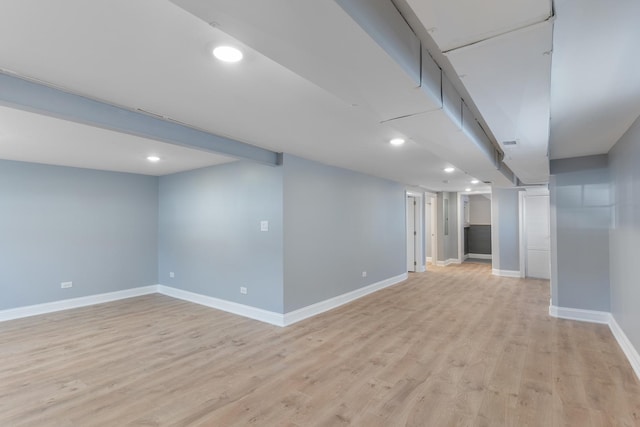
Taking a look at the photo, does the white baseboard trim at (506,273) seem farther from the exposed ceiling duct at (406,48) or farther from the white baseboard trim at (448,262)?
the exposed ceiling duct at (406,48)

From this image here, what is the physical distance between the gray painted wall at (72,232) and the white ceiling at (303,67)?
5.58ft

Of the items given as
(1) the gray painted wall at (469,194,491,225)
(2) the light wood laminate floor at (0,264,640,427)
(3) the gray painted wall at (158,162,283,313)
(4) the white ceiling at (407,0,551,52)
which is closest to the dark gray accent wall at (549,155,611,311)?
(2) the light wood laminate floor at (0,264,640,427)

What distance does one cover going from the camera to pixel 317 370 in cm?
289

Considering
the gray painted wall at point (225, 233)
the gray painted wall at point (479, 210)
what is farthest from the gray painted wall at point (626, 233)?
the gray painted wall at point (479, 210)

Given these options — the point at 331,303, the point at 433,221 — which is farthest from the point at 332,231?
the point at 433,221

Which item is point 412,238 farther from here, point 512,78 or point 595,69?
point 512,78

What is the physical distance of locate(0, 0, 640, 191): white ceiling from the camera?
114 centimetres

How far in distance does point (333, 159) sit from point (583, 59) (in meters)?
2.99

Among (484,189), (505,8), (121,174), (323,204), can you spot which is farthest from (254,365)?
(484,189)

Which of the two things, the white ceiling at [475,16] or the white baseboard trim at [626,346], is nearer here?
the white ceiling at [475,16]

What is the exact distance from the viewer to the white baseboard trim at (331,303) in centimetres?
420

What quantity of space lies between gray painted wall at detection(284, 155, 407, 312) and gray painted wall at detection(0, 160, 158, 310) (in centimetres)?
330

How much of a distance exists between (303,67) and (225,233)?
3.72 metres

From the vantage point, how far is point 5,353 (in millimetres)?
3295
